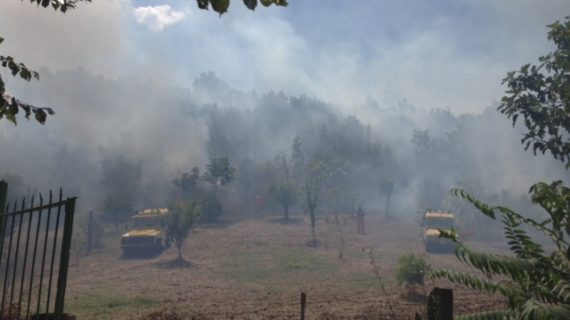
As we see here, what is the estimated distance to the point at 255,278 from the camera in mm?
20891

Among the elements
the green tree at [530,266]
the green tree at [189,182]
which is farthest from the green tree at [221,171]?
the green tree at [530,266]

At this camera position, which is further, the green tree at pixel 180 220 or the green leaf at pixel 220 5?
the green tree at pixel 180 220

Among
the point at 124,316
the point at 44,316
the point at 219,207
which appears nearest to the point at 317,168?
the point at 219,207

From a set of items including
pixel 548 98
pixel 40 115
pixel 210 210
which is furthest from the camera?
pixel 210 210

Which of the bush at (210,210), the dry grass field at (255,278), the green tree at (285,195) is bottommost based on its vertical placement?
the dry grass field at (255,278)

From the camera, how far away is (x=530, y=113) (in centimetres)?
1055

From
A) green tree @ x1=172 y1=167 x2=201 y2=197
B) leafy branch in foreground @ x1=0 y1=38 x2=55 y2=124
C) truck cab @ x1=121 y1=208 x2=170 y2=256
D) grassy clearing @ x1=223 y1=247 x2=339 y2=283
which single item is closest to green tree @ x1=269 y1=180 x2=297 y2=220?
green tree @ x1=172 y1=167 x2=201 y2=197

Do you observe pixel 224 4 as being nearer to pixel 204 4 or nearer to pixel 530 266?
pixel 204 4

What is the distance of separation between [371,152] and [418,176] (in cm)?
1413

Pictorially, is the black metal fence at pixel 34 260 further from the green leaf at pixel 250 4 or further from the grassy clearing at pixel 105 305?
the green leaf at pixel 250 4

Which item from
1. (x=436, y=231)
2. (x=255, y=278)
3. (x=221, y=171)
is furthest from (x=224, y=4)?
(x=221, y=171)

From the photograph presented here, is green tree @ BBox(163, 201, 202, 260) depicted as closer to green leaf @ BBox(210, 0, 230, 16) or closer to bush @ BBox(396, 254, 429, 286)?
bush @ BBox(396, 254, 429, 286)

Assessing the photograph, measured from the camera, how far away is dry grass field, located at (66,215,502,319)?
13.6 m

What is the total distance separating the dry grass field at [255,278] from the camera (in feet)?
44.6
